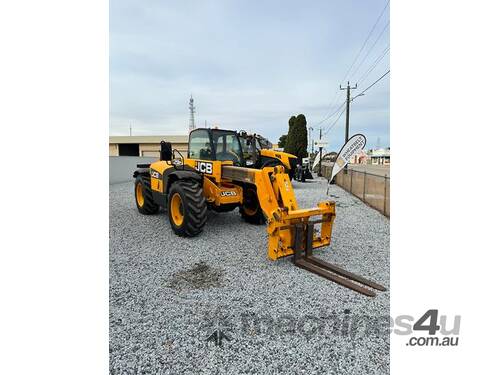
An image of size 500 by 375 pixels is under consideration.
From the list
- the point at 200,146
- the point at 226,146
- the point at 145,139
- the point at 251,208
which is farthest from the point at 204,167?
the point at 145,139

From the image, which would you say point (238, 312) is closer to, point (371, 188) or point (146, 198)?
point (146, 198)

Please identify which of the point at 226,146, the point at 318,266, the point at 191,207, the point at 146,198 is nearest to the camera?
the point at 318,266

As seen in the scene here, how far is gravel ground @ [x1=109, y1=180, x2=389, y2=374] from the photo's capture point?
229cm

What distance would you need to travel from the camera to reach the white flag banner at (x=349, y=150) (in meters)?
6.43

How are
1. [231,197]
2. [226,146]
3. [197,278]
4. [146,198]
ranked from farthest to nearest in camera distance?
[146,198] < [226,146] < [231,197] < [197,278]

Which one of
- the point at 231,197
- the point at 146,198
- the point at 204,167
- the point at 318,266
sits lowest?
the point at 318,266

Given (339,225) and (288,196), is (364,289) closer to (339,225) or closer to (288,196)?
(288,196)

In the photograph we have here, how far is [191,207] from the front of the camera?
16.4ft

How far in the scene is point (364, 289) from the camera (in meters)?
3.37

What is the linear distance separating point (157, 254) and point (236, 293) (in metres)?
1.85

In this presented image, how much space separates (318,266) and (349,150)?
3.55m

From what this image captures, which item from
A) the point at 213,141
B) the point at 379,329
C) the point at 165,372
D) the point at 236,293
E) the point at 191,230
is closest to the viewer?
the point at 165,372
